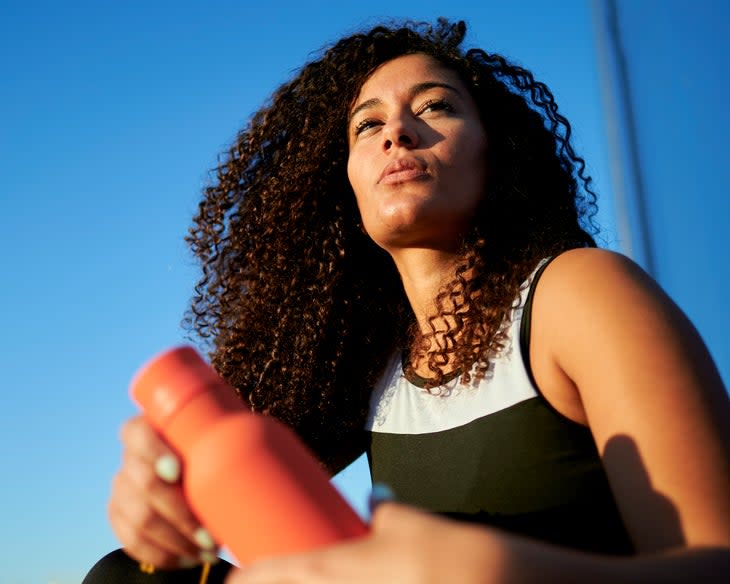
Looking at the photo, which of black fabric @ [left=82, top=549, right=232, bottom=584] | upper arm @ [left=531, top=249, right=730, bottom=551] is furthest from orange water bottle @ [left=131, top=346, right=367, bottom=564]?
black fabric @ [left=82, top=549, right=232, bottom=584]

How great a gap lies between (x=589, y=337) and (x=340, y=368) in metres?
1.02

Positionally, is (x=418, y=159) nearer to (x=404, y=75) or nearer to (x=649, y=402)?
(x=404, y=75)

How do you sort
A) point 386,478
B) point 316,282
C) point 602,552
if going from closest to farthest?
1. point 602,552
2. point 386,478
3. point 316,282

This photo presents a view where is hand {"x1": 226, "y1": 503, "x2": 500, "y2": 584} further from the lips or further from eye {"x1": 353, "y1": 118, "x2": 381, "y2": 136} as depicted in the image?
eye {"x1": 353, "y1": 118, "x2": 381, "y2": 136}

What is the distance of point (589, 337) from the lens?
4.22ft

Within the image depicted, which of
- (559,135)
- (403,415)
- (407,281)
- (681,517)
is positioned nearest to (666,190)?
(559,135)

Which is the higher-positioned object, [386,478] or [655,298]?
[655,298]

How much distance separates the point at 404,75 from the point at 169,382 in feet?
4.34

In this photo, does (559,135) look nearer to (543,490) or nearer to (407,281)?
Result: (407,281)

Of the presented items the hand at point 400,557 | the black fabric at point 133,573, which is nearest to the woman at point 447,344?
the hand at point 400,557

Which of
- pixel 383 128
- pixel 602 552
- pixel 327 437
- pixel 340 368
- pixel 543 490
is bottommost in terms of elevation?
pixel 602 552

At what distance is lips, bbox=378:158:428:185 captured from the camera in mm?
1795

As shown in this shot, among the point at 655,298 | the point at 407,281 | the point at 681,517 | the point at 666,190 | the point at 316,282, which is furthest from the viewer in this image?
the point at 666,190

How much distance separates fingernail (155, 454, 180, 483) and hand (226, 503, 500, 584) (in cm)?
21
